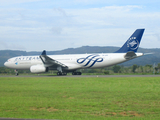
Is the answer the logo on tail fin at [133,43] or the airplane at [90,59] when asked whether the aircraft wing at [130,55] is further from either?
the logo on tail fin at [133,43]

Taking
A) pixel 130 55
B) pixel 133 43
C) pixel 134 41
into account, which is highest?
pixel 134 41

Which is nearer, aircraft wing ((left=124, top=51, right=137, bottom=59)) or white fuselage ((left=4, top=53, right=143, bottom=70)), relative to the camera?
aircraft wing ((left=124, top=51, right=137, bottom=59))

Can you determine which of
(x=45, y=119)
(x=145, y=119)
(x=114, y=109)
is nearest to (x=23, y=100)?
(x=45, y=119)

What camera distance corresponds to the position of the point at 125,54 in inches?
1415

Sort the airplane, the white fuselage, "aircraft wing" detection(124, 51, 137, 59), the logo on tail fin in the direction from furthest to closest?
the white fuselage, the logo on tail fin, the airplane, "aircraft wing" detection(124, 51, 137, 59)

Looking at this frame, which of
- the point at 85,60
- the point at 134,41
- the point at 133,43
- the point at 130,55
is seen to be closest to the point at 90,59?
the point at 85,60

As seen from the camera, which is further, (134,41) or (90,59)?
(90,59)

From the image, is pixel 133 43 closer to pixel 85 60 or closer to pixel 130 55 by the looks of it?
pixel 130 55

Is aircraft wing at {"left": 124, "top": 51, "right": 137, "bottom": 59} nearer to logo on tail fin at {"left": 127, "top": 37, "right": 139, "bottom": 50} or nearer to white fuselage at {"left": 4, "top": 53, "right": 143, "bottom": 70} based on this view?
white fuselage at {"left": 4, "top": 53, "right": 143, "bottom": 70}

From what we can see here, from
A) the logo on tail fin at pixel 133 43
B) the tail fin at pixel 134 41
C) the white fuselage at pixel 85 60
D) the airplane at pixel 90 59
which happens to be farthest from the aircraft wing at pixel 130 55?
the logo on tail fin at pixel 133 43

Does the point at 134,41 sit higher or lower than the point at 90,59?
higher

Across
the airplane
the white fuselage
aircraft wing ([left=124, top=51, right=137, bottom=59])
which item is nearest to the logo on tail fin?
the airplane

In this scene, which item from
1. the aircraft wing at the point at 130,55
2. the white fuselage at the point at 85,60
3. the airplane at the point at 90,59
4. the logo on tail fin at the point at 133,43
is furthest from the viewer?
the white fuselage at the point at 85,60

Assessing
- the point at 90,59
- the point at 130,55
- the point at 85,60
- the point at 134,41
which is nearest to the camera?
the point at 130,55
